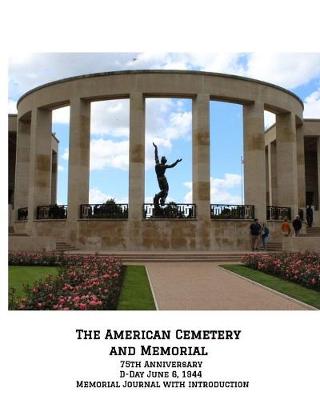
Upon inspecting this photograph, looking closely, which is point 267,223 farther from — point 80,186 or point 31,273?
point 31,273

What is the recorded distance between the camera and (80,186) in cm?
2384

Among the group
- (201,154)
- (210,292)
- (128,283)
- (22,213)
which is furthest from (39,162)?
(210,292)

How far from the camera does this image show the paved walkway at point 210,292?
893 centimetres

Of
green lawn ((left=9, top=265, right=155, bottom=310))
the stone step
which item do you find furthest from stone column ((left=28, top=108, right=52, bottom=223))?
green lawn ((left=9, top=265, right=155, bottom=310))

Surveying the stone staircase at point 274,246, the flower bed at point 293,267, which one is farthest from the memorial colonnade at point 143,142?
the flower bed at point 293,267

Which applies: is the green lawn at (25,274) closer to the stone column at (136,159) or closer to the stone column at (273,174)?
the stone column at (136,159)

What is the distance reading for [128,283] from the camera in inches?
456

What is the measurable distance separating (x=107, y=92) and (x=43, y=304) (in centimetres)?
1749

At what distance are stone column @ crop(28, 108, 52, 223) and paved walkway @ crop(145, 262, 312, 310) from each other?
40.5 ft

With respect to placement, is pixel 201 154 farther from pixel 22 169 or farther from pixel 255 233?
pixel 22 169

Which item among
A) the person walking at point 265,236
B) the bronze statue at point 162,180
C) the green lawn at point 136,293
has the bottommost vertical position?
the green lawn at point 136,293

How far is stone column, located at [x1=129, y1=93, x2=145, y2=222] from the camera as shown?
2247 centimetres

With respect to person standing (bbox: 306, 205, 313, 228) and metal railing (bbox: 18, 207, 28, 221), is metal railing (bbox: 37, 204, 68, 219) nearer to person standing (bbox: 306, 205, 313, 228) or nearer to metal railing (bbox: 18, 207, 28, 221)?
metal railing (bbox: 18, 207, 28, 221)

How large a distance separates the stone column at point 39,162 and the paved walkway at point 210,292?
12.4 metres
